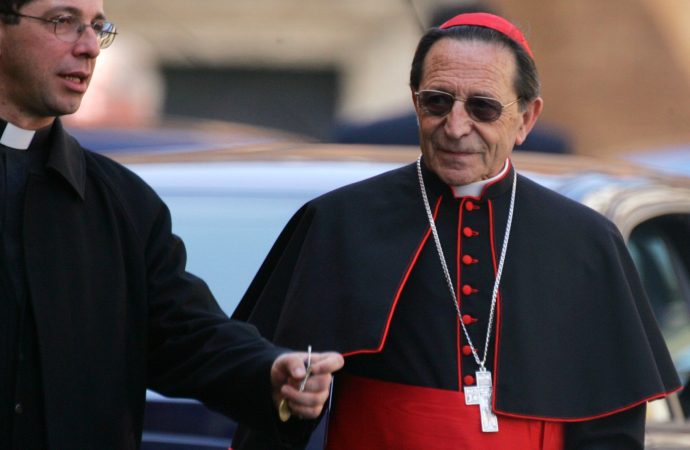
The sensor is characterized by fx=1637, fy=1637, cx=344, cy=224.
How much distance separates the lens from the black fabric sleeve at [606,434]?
395 cm

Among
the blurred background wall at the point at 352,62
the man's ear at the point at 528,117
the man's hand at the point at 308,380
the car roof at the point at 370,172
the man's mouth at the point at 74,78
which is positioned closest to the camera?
the man's hand at the point at 308,380

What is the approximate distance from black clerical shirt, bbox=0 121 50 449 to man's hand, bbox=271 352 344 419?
531 mm

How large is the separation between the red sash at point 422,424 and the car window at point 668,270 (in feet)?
4.17

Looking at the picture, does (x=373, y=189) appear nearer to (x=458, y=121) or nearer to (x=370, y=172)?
(x=458, y=121)

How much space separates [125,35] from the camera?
19.7m

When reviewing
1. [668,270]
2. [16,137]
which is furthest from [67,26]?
[668,270]

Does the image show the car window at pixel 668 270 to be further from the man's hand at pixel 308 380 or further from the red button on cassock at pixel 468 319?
the man's hand at pixel 308 380

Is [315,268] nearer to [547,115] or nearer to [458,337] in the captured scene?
[458,337]

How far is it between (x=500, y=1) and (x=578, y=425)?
12419 millimetres

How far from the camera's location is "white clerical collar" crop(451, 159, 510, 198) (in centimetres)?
414

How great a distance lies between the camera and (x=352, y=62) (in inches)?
778

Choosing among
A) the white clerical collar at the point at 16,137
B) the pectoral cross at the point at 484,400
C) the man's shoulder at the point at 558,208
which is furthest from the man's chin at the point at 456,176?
the white clerical collar at the point at 16,137

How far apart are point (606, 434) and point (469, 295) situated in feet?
1.55

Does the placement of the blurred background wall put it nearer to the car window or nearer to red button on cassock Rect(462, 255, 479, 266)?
the car window
